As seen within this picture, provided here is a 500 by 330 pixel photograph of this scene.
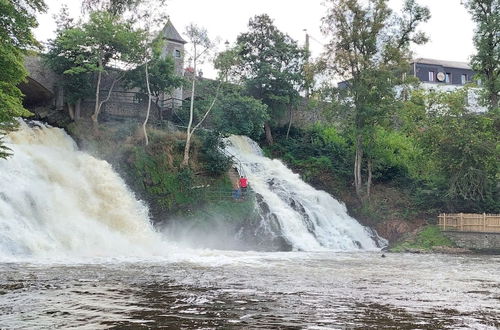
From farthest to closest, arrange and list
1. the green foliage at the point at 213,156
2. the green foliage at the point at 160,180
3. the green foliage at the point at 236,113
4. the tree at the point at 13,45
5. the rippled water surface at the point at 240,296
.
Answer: the green foliage at the point at 236,113 → the green foliage at the point at 213,156 → the green foliage at the point at 160,180 → the tree at the point at 13,45 → the rippled water surface at the point at 240,296

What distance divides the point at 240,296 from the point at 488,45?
1209 inches

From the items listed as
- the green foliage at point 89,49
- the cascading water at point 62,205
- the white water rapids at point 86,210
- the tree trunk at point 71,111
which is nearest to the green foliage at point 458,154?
the white water rapids at point 86,210

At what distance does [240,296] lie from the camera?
9672mm

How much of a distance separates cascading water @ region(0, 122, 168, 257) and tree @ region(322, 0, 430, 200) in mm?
16172

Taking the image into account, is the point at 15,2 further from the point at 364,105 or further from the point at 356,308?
the point at 364,105

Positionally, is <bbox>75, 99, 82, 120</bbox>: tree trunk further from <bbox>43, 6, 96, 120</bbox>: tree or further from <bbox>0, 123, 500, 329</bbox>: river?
<bbox>0, 123, 500, 329</bbox>: river

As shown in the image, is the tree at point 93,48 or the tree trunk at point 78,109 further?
the tree trunk at point 78,109

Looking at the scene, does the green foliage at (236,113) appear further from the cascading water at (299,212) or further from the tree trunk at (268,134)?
the tree trunk at (268,134)

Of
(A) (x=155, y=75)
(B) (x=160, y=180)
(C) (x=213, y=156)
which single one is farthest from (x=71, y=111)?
(C) (x=213, y=156)

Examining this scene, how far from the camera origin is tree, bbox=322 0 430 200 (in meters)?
33.2

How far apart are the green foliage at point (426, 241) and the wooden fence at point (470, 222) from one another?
727 mm

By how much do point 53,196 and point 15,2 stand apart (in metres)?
8.80

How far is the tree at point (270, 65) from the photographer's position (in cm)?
4150

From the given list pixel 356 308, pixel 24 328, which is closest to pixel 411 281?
pixel 356 308
